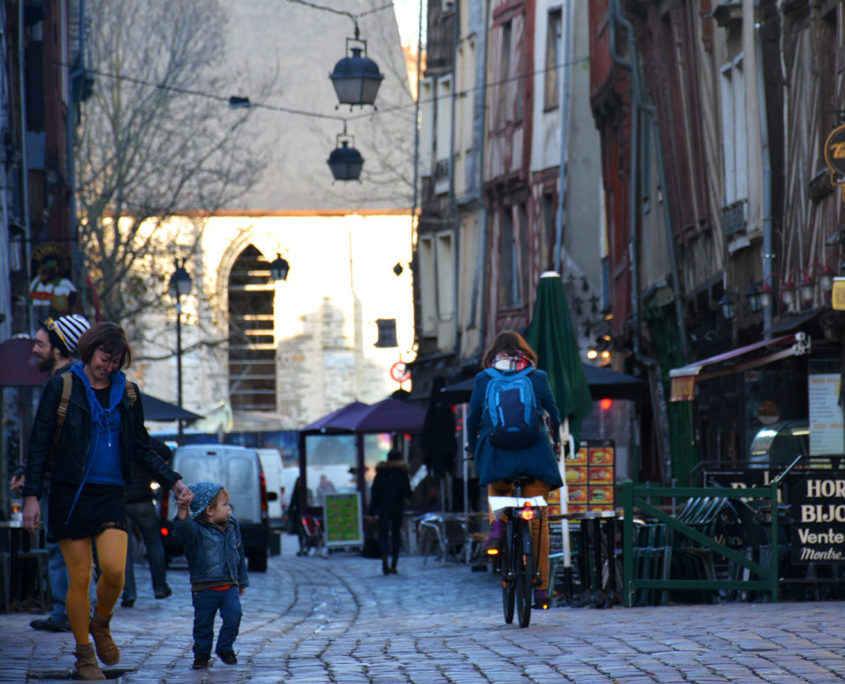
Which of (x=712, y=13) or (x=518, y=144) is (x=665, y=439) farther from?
(x=518, y=144)

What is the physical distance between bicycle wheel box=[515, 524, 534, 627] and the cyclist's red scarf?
0.94 m

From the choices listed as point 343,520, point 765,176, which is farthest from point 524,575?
point 343,520

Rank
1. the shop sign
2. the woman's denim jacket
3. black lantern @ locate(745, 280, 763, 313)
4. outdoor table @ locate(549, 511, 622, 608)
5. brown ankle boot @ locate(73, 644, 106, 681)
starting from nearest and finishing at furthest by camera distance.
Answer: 1. brown ankle boot @ locate(73, 644, 106, 681)
2. the woman's denim jacket
3. outdoor table @ locate(549, 511, 622, 608)
4. the shop sign
5. black lantern @ locate(745, 280, 763, 313)

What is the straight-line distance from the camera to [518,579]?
10359 mm

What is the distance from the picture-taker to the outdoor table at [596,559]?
41.1 feet

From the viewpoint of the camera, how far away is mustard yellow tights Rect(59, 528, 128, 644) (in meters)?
7.83

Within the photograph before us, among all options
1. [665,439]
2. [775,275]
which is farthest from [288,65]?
[775,275]

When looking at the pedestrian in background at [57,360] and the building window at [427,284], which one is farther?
the building window at [427,284]

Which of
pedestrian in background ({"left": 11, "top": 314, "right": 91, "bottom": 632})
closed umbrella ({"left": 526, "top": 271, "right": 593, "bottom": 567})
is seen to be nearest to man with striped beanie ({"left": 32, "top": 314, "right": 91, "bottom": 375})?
pedestrian in background ({"left": 11, "top": 314, "right": 91, "bottom": 632})

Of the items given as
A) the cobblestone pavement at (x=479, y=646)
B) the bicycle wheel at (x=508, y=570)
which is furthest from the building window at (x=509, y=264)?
the bicycle wheel at (x=508, y=570)

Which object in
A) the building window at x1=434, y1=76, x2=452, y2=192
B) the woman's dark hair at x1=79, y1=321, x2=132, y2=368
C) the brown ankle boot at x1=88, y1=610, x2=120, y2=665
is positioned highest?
the building window at x1=434, y1=76, x2=452, y2=192

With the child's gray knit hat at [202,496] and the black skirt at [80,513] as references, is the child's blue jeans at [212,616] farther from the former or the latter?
the black skirt at [80,513]

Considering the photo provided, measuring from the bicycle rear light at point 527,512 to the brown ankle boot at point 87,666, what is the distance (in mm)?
3289

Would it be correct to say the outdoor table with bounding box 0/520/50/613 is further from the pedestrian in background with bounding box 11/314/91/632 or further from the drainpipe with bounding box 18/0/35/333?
the drainpipe with bounding box 18/0/35/333
